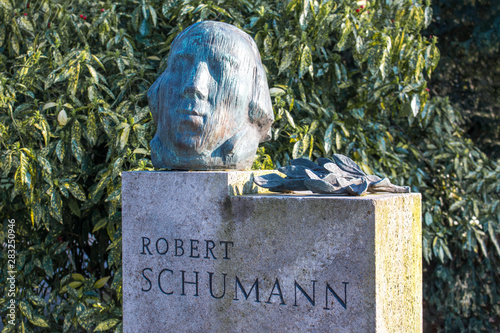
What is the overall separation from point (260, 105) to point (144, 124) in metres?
1.09

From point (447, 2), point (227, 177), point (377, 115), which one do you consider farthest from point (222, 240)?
point (447, 2)

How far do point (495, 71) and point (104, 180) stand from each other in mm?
4066

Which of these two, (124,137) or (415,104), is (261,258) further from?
(415,104)

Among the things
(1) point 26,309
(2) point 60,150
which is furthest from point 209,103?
(1) point 26,309

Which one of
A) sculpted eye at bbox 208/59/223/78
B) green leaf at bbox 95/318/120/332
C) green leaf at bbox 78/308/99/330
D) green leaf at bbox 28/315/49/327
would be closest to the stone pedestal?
sculpted eye at bbox 208/59/223/78

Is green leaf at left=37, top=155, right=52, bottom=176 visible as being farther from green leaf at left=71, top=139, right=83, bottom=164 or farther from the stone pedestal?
the stone pedestal

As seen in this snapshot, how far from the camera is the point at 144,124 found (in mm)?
3564

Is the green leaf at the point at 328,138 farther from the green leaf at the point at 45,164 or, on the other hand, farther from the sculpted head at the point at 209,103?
the green leaf at the point at 45,164

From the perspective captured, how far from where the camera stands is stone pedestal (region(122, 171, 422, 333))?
2301mm

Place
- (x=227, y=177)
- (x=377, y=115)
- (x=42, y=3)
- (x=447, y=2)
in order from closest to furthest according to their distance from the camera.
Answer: (x=227, y=177)
(x=42, y=3)
(x=377, y=115)
(x=447, y=2)

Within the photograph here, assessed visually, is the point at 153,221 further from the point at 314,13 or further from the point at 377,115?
the point at 377,115

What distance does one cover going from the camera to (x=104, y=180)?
3.39 m

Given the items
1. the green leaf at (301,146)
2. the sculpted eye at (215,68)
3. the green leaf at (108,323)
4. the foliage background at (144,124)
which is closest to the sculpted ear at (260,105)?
the sculpted eye at (215,68)

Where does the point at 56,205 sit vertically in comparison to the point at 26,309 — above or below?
above
